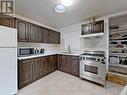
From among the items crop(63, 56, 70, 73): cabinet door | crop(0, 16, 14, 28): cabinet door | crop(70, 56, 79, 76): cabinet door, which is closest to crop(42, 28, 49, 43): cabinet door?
crop(63, 56, 70, 73): cabinet door

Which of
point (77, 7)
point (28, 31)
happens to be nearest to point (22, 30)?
point (28, 31)

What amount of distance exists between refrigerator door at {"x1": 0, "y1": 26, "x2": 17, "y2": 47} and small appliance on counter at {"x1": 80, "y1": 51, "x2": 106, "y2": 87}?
7.88ft

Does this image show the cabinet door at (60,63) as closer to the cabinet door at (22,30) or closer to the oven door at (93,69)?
the oven door at (93,69)

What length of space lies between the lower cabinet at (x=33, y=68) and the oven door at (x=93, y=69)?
1479 millimetres

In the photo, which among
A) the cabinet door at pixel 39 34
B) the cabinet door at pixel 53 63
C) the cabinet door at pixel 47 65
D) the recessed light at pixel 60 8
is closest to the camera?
the recessed light at pixel 60 8

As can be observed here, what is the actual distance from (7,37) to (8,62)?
1.90ft

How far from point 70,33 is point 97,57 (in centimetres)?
229

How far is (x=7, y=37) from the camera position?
231 centimetres

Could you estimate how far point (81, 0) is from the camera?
2.95 m

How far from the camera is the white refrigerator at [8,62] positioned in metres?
2.20

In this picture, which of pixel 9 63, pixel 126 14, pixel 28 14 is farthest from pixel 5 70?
pixel 126 14

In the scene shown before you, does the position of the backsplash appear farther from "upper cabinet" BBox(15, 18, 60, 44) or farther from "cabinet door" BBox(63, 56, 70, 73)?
"cabinet door" BBox(63, 56, 70, 73)

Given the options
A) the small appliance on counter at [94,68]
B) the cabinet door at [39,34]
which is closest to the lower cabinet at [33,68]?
the cabinet door at [39,34]

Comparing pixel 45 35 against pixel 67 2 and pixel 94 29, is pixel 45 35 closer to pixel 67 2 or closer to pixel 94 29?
pixel 67 2
